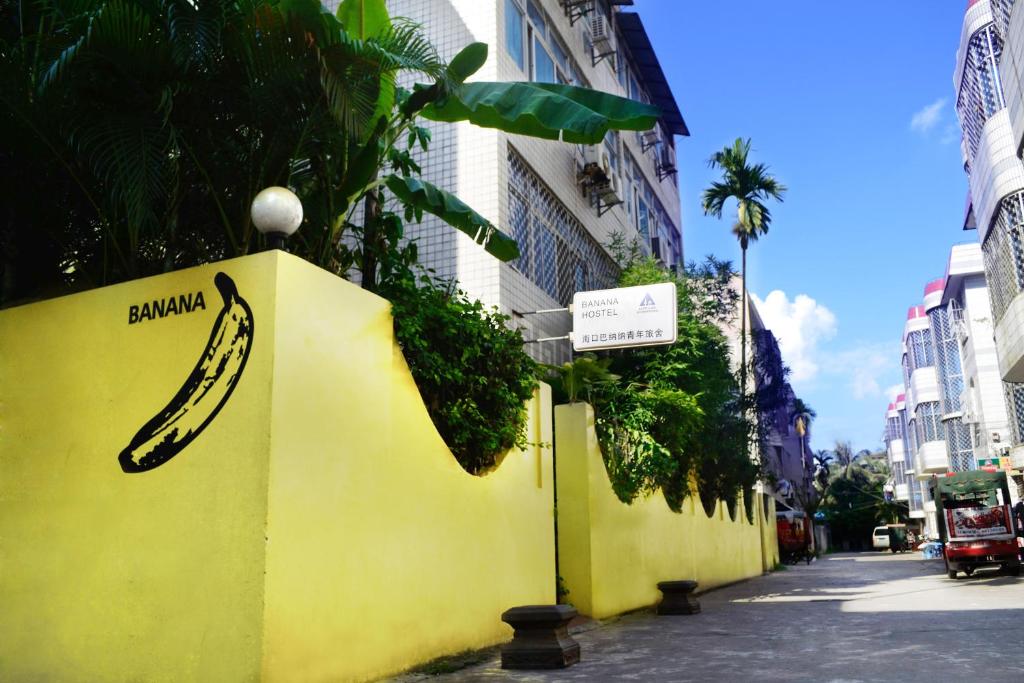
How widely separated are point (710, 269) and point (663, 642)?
13.8m

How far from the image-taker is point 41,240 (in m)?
8.69

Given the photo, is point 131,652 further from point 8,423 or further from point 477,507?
point 477,507

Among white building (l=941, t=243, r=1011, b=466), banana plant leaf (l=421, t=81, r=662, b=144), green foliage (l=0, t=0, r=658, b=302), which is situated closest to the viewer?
green foliage (l=0, t=0, r=658, b=302)

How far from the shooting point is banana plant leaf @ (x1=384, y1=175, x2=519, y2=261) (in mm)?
9328

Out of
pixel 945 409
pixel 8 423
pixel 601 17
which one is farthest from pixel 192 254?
pixel 945 409

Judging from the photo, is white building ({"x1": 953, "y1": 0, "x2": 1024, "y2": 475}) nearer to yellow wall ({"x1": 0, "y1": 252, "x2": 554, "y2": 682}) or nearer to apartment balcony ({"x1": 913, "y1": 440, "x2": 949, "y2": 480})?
yellow wall ({"x1": 0, "y1": 252, "x2": 554, "y2": 682})

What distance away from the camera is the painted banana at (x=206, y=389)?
264 inches

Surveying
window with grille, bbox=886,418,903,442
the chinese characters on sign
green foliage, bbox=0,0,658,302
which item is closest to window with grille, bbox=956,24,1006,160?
the chinese characters on sign

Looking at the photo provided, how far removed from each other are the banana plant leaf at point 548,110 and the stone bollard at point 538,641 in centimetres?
447

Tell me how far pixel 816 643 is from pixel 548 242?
9394mm

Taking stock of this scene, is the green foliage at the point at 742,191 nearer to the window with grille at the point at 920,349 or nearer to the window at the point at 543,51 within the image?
the window at the point at 543,51

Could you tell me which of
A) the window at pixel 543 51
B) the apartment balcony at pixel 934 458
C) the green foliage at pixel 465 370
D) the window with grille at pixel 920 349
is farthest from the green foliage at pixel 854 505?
the green foliage at pixel 465 370

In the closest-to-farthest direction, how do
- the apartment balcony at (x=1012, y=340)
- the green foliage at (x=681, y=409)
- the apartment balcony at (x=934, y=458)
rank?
the green foliage at (x=681, y=409)
the apartment balcony at (x=1012, y=340)
the apartment balcony at (x=934, y=458)

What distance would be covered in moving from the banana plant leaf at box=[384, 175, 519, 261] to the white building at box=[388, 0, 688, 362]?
10.4 feet
